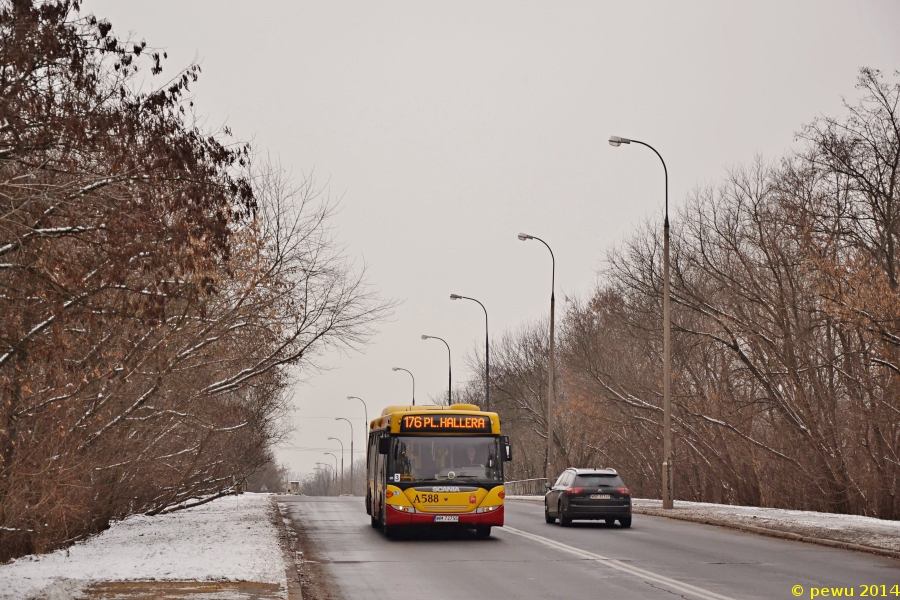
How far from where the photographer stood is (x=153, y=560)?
49.6 feet

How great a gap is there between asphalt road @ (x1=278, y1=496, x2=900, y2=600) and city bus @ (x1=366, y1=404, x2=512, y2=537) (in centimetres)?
54

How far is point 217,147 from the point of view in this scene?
12.1m

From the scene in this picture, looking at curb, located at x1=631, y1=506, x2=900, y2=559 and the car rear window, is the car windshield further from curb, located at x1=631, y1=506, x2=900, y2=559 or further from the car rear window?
curb, located at x1=631, y1=506, x2=900, y2=559

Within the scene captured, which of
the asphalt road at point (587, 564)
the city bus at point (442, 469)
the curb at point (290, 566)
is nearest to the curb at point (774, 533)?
the asphalt road at point (587, 564)

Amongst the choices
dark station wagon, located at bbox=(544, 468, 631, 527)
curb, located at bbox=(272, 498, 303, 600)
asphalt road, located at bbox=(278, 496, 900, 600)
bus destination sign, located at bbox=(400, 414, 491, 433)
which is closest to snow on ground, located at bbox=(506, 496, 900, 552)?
asphalt road, located at bbox=(278, 496, 900, 600)

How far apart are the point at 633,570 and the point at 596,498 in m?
9.88

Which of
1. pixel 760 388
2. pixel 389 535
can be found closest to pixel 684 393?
pixel 760 388

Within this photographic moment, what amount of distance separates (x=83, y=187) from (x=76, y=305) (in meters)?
1.58

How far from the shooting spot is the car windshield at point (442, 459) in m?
22.2

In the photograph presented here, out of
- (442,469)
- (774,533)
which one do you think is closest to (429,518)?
(442,469)

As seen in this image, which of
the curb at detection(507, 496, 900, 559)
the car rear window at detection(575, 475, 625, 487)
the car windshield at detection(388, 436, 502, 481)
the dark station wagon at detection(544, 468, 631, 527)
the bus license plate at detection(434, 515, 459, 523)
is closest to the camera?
the curb at detection(507, 496, 900, 559)

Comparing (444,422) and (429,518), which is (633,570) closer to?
(429,518)

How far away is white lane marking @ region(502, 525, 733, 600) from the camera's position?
1273 cm

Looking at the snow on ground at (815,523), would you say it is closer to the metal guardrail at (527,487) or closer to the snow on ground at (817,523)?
the snow on ground at (817,523)
